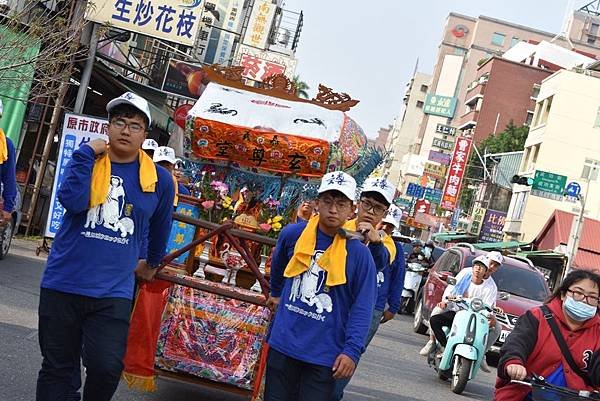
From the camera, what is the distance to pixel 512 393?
19.4 feet

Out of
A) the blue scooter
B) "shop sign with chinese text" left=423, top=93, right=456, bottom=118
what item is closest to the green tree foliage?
"shop sign with chinese text" left=423, top=93, right=456, bottom=118

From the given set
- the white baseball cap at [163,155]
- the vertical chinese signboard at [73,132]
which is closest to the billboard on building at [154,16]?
the vertical chinese signboard at [73,132]

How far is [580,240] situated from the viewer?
4619 cm

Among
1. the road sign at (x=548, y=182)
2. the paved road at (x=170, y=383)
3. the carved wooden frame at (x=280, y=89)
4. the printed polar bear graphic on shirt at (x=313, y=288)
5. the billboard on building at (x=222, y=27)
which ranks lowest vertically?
the paved road at (x=170, y=383)

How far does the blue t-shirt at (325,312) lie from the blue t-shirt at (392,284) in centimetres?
298

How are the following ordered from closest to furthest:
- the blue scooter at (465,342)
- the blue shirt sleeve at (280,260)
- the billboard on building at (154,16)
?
the blue shirt sleeve at (280,260)
the blue scooter at (465,342)
the billboard on building at (154,16)

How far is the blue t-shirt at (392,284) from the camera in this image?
29.2ft

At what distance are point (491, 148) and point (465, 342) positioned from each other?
65668mm

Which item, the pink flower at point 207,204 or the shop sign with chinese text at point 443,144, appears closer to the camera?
the pink flower at point 207,204

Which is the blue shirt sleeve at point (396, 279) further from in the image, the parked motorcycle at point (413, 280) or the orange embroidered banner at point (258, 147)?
the parked motorcycle at point (413, 280)

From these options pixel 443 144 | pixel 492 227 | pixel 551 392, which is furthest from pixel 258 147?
pixel 443 144

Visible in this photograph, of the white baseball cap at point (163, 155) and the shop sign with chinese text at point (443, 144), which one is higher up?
the shop sign with chinese text at point (443, 144)

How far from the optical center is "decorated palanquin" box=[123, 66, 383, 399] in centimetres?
781

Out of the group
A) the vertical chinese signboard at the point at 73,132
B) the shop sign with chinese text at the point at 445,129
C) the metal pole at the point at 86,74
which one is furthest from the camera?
the shop sign with chinese text at the point at 445,129
